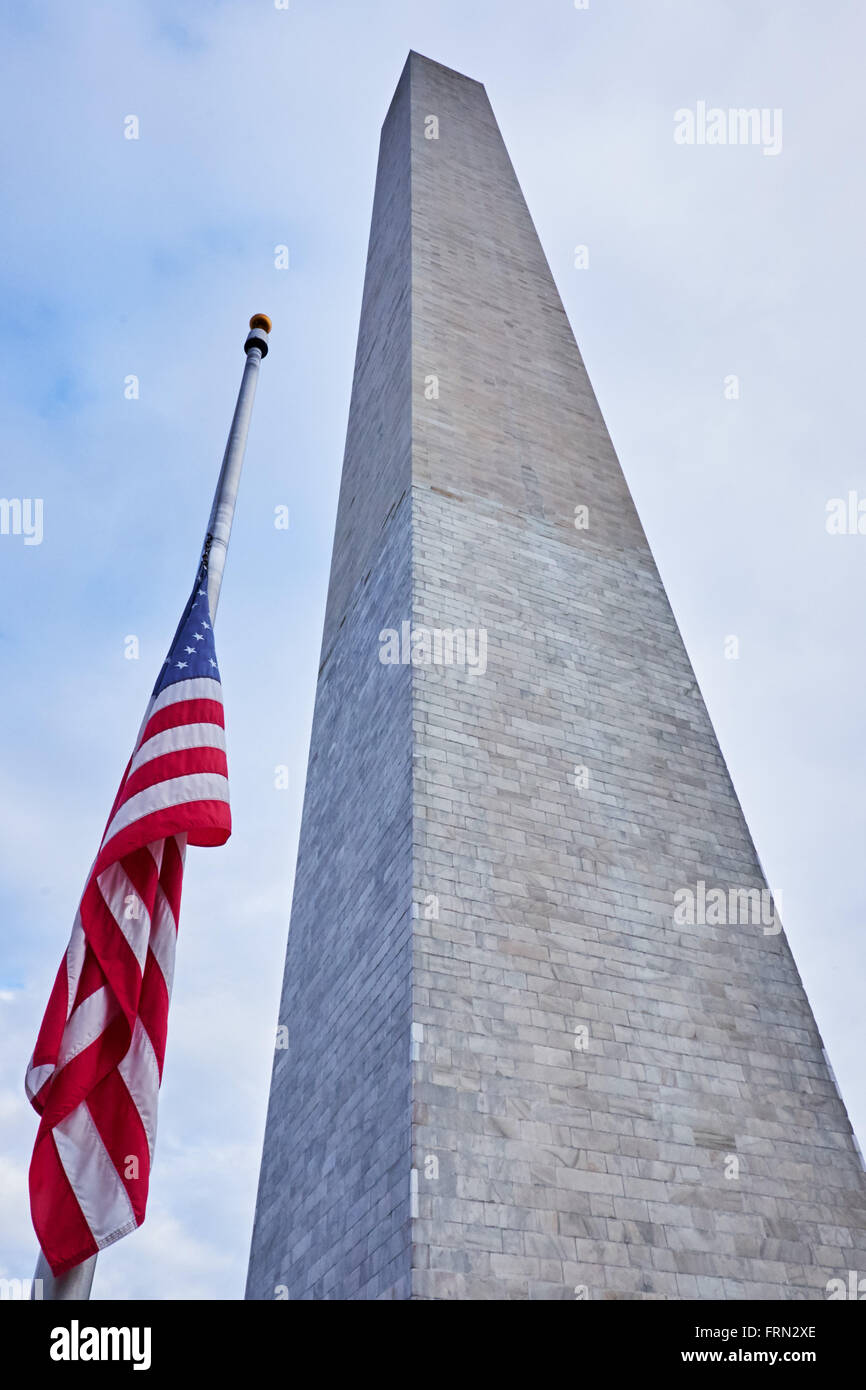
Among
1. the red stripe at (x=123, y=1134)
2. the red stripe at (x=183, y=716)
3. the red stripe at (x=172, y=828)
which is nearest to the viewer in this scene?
the red stripe at (x=123, y=1134)

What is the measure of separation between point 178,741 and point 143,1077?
183cm

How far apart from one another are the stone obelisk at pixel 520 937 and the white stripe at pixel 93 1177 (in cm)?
300

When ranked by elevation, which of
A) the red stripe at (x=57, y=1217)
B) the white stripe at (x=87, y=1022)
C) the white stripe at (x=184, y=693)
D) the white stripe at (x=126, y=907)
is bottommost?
the red stripe at (x=57, y=1217)

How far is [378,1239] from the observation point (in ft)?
26.6

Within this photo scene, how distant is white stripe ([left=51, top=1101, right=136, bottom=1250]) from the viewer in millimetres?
5027

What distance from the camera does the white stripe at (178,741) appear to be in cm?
638

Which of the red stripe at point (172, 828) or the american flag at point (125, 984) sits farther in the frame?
the red stripe at point (172, 828)

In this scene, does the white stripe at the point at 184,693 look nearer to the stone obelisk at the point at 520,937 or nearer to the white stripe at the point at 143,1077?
the white stripe at the point at 143,1077

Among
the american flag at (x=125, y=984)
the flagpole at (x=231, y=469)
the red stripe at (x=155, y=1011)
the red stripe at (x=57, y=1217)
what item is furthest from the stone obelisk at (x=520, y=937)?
the flagpole at (x=231, y=469)

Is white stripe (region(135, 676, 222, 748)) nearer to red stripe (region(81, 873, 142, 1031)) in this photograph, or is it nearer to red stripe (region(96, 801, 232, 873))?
red stripe (region(96, 801, 232, 873))

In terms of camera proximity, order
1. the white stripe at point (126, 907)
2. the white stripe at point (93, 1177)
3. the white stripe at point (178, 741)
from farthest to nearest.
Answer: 1. the white stripe at point (178, 741)
2. the white stripe at point (126, 907)
3. the white stripe at point (93, 1177)

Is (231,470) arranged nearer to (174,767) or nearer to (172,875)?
(174,767)

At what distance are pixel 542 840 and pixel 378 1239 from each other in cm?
372
